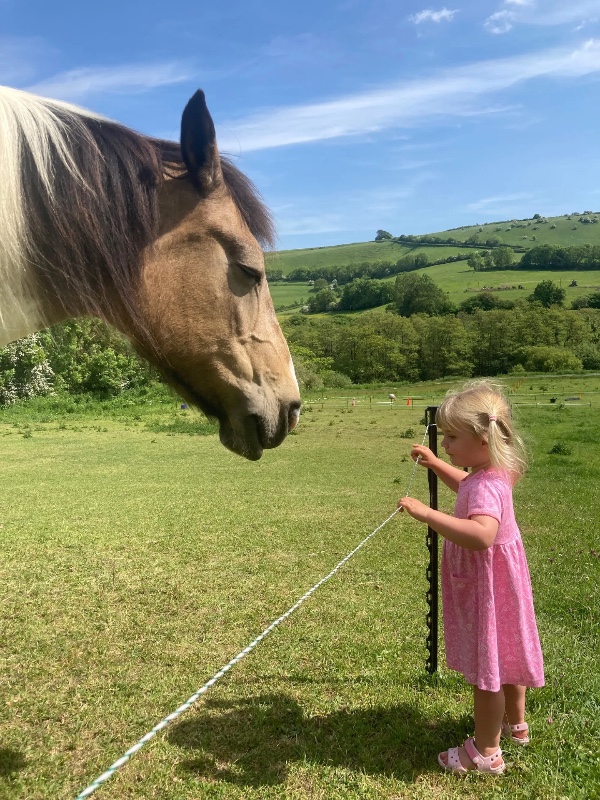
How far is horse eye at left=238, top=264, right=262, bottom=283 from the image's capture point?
6.68 feet

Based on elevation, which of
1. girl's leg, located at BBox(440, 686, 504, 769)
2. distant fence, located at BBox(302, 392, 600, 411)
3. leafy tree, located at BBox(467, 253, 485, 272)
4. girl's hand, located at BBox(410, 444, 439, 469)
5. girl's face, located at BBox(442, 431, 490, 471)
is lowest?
distant fence, located at BBox(302, 392, 600, 411)

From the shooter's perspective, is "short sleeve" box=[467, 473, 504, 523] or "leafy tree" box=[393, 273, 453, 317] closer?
"short sleeve" box=[467, 473, 504, 523]

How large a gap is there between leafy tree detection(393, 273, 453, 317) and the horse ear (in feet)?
263

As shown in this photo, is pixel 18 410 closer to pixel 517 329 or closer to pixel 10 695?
pixel 10 695

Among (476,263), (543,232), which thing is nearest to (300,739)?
(476,263)

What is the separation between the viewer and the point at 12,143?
1709 millimetres

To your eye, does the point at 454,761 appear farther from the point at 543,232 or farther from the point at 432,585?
the point at 543,232

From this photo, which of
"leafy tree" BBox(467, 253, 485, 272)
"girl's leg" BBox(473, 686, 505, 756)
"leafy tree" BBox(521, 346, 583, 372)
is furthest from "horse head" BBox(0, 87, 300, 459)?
"leafy tree" BBox(467, 253, 485, 272)

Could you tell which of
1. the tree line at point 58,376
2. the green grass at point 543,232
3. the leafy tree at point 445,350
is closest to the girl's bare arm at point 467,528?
the tree line at point 58,376

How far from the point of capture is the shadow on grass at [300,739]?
2684 millimetres

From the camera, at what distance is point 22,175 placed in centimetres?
175

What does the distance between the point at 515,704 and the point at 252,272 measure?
2.54 metres

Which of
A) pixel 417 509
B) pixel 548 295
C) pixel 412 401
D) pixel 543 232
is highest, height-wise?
pixel 543 232

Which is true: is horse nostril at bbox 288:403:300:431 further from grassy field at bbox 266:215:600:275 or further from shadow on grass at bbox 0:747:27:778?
grassy field at bbox 266:215:600:275
